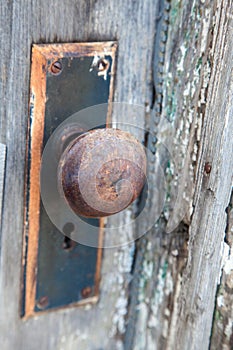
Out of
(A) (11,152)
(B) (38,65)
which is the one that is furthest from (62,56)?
(A) (11,152)

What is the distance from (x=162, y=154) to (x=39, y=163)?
0.19 meters

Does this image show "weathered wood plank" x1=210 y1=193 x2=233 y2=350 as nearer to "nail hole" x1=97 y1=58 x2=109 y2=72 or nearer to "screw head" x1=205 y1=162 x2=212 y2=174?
"screw head" x1=205 y1=162 x2=212 y2=174

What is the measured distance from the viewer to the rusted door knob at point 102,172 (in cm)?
68

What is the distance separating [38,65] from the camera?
2.45 feet

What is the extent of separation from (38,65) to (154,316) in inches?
17.9

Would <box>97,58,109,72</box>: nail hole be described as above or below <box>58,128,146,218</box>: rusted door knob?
above

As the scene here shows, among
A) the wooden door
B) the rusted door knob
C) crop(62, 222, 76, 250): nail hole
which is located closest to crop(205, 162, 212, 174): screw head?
the wooden door

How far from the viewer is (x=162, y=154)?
34.2 inches

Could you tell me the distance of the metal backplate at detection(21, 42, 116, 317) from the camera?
757mm

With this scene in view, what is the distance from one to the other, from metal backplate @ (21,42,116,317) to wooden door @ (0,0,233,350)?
0.01 metres

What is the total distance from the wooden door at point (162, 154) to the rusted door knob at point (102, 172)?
11 centimetres

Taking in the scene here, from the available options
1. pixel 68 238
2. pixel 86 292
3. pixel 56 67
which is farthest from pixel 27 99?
pixel 86 292

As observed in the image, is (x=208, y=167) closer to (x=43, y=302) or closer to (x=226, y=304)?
(x=226, y=304)

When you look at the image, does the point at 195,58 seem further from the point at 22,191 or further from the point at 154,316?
the point at 154,316
